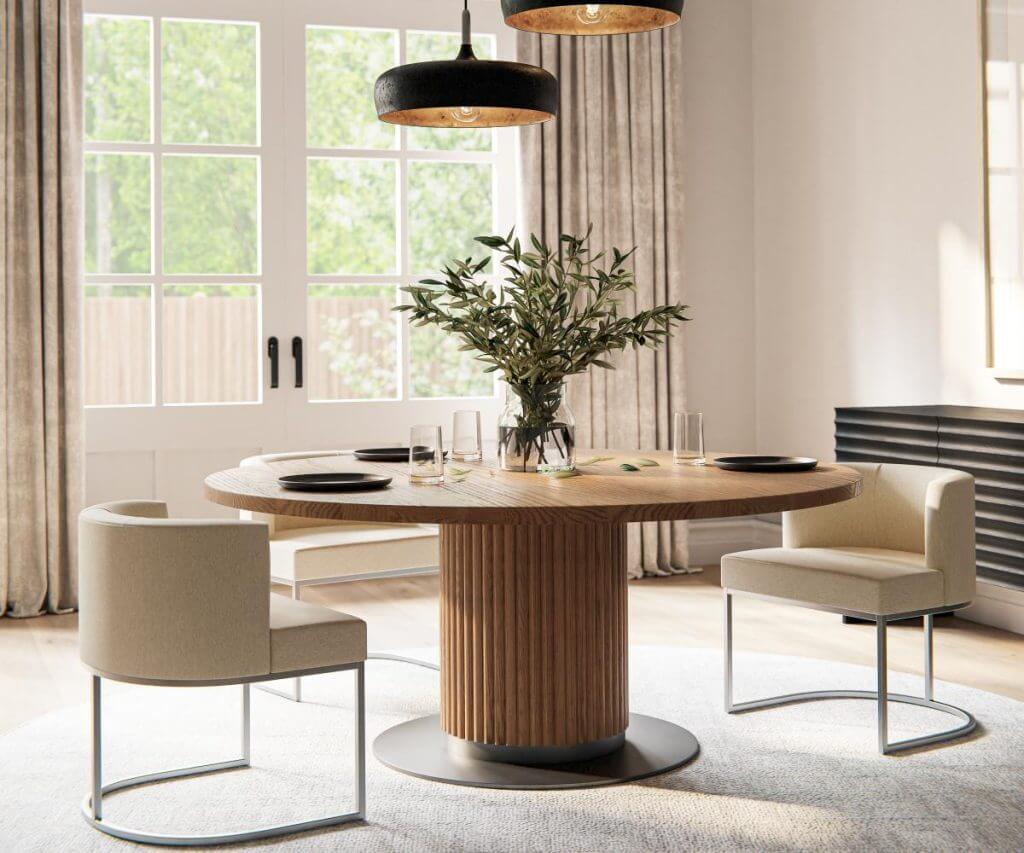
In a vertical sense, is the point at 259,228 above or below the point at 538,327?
above

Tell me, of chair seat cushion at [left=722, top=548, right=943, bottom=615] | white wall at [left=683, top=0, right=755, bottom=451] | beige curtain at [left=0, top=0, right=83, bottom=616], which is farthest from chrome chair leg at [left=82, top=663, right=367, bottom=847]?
white wall at [left=683, top=0, right=755, bottom=451]

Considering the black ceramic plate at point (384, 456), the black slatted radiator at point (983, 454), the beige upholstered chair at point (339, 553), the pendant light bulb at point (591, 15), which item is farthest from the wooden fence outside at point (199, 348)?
the pendant light bulb at point (591, 15)

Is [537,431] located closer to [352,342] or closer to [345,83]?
[352,342]

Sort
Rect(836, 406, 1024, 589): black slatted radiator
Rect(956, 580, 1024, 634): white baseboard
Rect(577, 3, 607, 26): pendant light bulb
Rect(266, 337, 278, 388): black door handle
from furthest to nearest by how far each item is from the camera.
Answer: Rect(266, 337, 278, 388): black door handle < Rect(956, 580, 1024, 634): white baseboard < Rect(836, 406, 1024, 589): black slatted radiator < Rect(577, 3, 607, 26): pendant light bulb

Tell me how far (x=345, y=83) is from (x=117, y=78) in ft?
3.07

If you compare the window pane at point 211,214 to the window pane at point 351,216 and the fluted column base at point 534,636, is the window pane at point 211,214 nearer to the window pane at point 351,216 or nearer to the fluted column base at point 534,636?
the window pane at point 351,216

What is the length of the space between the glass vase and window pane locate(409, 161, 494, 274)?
265 cm

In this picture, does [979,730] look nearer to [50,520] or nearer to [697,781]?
[697,781]

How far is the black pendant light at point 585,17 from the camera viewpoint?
2.81 metres

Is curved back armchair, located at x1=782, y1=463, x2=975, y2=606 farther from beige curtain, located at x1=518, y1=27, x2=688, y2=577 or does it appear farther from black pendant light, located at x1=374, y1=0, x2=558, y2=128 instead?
beige curtain, located at x1=518, y1=27, x2=688, y2=577

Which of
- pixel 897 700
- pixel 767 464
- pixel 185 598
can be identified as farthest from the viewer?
pixel 897 700

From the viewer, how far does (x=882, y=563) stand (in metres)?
3.33

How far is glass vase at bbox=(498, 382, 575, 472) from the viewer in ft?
10.2

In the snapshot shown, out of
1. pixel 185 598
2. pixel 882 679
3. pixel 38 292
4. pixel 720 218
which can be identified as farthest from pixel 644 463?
pixel 720 218
